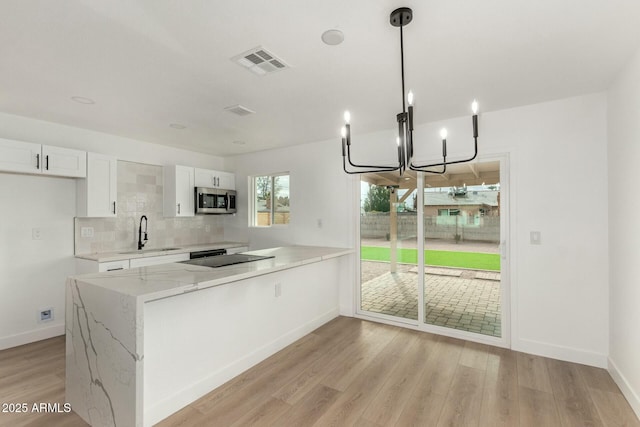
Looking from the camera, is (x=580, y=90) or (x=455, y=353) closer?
(x=580, y=90)

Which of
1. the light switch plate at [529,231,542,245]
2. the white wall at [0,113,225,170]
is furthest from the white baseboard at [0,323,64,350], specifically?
the light switch plate at [529,231,542,245]

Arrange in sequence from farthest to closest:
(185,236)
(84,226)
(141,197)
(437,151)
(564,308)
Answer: (185,236), (141,197), (84,226), (437,151), (564,308)

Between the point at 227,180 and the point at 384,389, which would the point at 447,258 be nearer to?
the point at 384,389

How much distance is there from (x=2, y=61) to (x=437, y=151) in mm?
3793

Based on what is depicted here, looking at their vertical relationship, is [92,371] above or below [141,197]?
below

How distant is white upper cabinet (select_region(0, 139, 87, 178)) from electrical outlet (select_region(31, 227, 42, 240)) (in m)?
0.68

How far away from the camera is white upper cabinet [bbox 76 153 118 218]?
3.62m

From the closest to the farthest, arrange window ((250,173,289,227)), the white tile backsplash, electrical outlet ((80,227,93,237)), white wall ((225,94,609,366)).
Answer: white wall ((225,94,609,366)) < electrical outlet ((80,227,93,237)) < the white tile backsplash < window ((250,173,289,227))

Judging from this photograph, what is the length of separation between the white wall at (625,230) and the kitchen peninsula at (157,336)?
255 cm

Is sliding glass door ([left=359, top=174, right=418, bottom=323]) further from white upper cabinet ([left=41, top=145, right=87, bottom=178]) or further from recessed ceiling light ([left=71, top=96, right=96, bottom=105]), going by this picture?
white upper cabinet ([left=41, top=145, right=87, bottom=178])

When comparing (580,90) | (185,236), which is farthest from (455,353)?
(185,236)

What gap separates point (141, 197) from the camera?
440 cm

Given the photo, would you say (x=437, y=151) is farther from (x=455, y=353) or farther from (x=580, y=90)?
(x=455, y=353)

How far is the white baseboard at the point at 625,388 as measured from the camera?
2.09 metres
